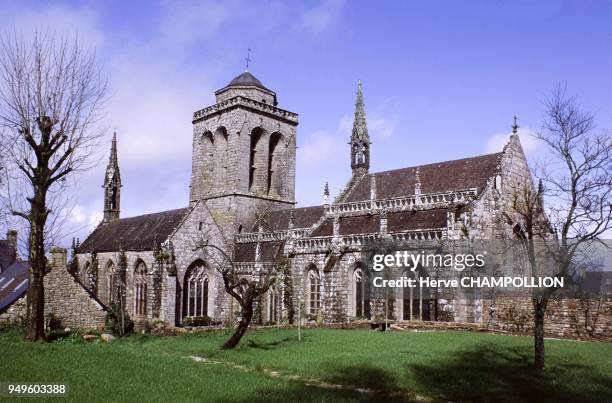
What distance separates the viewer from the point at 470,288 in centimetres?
2658

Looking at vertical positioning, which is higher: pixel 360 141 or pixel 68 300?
pixel 360 141

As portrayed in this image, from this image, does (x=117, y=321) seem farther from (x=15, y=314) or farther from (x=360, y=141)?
(x=360, y=141)

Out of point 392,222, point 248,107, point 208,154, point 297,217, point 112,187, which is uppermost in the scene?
point 248,107

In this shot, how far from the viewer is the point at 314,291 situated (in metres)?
33.9

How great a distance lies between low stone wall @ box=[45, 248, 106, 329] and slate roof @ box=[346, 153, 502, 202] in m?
17.8

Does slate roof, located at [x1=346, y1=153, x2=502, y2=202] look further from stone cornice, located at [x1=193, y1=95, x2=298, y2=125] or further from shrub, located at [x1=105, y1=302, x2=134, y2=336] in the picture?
shrub, located at [x1=105, y1=302, x2=134, y2=336]

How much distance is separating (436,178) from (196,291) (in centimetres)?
1764

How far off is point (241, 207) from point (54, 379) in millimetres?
32332

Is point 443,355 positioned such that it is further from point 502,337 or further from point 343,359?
point 502,337

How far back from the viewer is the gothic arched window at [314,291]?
3356 centimetres

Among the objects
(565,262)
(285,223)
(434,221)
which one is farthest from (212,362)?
(285,223)

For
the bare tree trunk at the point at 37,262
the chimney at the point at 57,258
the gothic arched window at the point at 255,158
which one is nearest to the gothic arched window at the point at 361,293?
the chimney at the point at 57,258

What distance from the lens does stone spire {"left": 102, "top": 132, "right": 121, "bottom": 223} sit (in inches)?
2064

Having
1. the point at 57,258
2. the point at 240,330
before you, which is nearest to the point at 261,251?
the point at 57,258
